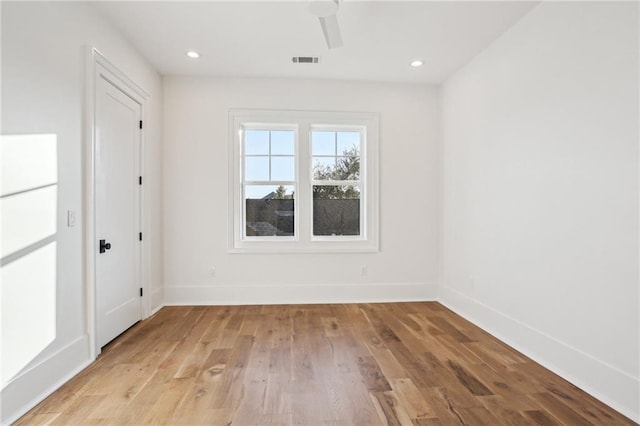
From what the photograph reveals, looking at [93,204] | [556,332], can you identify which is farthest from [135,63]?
[556,332]

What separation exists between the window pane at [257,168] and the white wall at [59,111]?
1787 mm

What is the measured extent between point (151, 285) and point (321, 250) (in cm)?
200

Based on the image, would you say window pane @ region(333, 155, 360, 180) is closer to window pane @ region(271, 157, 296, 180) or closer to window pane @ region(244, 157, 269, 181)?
window pane @ region(271, 157, 296, 180)

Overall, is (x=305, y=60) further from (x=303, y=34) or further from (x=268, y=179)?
(x=268, y=179)

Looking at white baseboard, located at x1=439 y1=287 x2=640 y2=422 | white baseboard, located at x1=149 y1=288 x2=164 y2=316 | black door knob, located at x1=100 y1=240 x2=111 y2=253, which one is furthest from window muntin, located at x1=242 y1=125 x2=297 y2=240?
white baseboard, located at x1=439 y1=287 x2=640 y2=422

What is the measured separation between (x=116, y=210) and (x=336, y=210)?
2.46m

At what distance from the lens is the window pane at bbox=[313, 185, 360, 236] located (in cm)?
428

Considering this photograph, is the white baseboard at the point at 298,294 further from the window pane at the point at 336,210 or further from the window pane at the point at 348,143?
the window pane at the point at 348,143

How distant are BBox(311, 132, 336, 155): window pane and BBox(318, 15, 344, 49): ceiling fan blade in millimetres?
1662

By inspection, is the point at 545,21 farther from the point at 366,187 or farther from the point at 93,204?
the point at 93,204

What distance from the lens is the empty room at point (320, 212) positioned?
195 centimetres

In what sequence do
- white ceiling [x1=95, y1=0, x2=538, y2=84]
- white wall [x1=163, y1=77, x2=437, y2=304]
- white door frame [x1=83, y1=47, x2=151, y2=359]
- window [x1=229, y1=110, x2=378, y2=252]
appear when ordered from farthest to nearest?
1. window [x1=229, y1=110, x2=378, y2=252]
2. white wall [x1=163, y1=77, x2=437, y2=304]
3. white ceiling [x1=95, y1=0, x2=538, y2=84]
4. white door frame [x1=83, y1=47, x2=151, y2=359]

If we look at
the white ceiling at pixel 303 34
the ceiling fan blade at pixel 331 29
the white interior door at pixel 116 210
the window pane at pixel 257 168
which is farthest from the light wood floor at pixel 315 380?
the white ceiling at pixel 303 34

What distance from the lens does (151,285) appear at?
3666 millimetres
